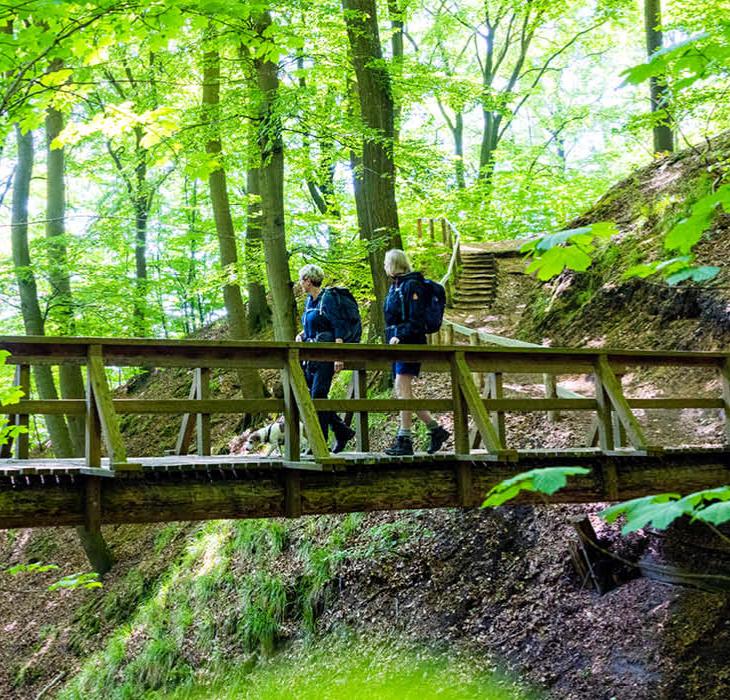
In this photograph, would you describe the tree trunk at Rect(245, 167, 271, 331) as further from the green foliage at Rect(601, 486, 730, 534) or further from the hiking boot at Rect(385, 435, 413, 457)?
the green foliage at Rect(601, 486, 730, 534)

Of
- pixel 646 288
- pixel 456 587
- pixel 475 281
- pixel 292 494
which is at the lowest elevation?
pixel 456 587

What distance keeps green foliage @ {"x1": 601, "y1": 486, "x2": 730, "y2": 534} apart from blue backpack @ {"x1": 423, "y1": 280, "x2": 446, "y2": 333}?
181 inches

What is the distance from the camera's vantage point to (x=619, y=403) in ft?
22.3

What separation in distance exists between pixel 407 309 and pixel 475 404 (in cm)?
112

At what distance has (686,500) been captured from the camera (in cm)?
205

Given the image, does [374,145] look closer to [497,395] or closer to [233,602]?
[497,395]

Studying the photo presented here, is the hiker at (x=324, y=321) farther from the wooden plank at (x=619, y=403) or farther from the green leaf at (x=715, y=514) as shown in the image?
the green leaf at (x=715, y=514)

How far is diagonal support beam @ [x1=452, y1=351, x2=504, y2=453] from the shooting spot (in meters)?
6.17

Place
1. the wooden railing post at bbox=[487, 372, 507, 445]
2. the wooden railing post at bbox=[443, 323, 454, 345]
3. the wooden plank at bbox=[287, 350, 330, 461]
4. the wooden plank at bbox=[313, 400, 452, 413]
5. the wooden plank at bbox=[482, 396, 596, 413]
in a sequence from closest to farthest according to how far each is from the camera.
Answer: the wooden plank at bbox=[287, 350, 330, 461] → the wooden plank at bbox=[313, 400, 452, 413] → the wooden plank at bbox=[482, 396, 596, 413] → the wooden railing post at bbox=[487, 372, 507, 445] → the wooden railing post at bbox=[443, 323, 454, 345]

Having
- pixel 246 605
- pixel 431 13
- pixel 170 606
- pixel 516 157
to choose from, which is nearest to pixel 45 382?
pixel 170 606

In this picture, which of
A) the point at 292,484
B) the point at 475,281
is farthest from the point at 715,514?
the point at 475,281

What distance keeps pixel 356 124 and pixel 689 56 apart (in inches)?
362

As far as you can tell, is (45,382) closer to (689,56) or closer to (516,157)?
(689,56)

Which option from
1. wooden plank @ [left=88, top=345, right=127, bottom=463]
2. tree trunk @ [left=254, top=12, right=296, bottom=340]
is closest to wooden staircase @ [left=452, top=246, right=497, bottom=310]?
tree trunk @ [left=254, top=12, right=296, bottom=340]
